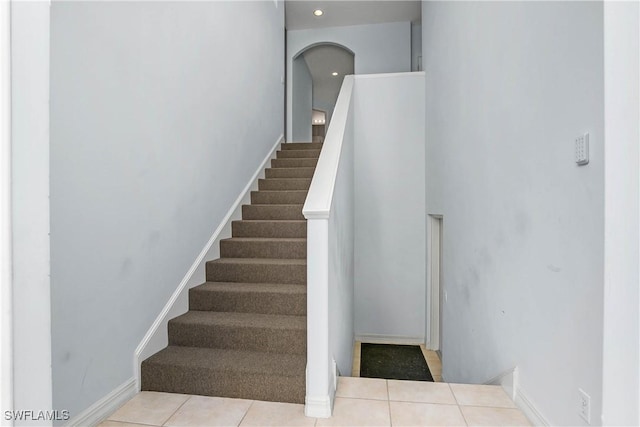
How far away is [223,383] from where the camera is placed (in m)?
1.98

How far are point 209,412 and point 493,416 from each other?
145 cm

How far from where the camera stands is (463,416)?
1.80m

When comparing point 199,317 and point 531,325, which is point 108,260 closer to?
point 199,317

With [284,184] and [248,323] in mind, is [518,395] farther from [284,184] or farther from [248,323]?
[284,184]

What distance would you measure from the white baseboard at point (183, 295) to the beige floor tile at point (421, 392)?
144 centimetres

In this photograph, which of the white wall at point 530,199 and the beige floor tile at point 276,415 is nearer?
the white wall at point 530,199

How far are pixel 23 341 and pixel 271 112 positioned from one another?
4523mm

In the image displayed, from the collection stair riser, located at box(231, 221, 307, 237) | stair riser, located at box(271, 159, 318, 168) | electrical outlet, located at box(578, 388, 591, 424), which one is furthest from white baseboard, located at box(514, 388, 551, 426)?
stair riser, located at box(271, 159, 318, 168)

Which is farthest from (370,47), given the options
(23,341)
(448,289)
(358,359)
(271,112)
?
(23,341)

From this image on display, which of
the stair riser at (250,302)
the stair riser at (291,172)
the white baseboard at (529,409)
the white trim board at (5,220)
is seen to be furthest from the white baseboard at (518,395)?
the stair riser at (291,172)

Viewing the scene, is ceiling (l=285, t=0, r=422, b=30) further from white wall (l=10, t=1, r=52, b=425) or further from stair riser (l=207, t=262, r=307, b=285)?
white wall (l=10, t=1, r=52, b=425)

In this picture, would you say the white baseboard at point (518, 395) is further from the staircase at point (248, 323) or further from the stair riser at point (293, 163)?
the stair riser at point (293, 163)

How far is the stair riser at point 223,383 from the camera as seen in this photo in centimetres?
191

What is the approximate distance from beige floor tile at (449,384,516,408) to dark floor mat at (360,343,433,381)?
175 cm
